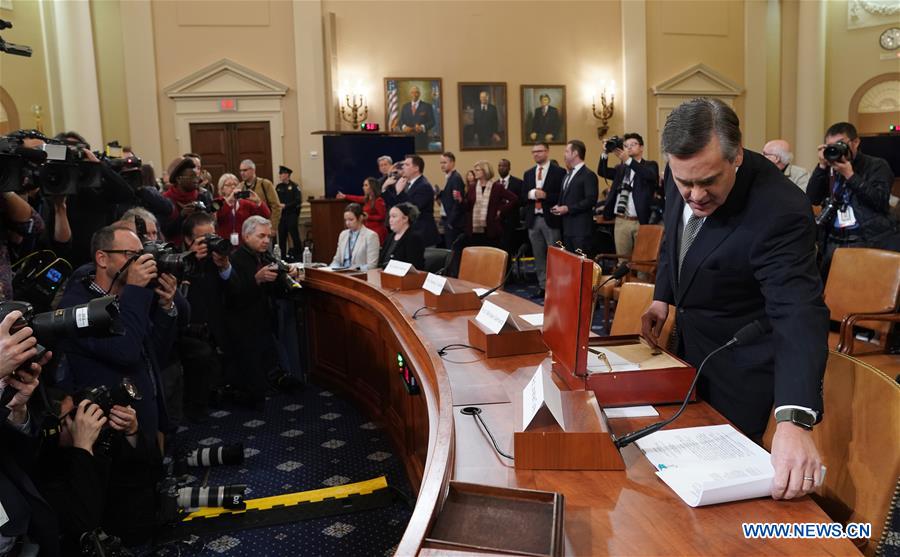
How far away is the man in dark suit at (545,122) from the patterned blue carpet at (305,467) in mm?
7336

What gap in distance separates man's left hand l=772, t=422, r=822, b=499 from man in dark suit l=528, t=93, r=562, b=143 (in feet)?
33.0

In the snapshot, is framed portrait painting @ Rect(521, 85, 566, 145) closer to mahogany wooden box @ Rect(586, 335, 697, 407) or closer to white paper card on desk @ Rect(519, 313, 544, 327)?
white paper card on desk @ Rect(519, 313, 544, 327)

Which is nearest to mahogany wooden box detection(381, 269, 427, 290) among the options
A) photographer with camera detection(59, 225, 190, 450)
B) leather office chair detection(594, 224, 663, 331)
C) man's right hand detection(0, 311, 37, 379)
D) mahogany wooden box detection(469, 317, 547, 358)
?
photographer with camera detection(59, 225, 190, 450)

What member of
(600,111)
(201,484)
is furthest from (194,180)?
(600,111)

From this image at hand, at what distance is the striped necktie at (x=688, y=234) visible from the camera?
177cm

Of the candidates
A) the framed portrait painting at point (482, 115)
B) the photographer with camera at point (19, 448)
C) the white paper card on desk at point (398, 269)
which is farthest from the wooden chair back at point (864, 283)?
the framed portrait painting at point (482, 115)

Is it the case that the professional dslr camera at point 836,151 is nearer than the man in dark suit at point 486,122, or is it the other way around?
the professional dslr camera at point 836,151

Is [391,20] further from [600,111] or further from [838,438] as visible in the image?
[838,438]

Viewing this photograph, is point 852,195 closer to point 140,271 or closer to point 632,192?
point 632,192

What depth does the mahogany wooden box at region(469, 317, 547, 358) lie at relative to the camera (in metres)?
2.23

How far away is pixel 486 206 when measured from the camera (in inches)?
309

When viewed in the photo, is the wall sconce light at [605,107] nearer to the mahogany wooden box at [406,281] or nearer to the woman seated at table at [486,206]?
the woman seated at table at [486,206]

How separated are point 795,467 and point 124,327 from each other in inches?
85.2

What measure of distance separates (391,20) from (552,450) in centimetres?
996
